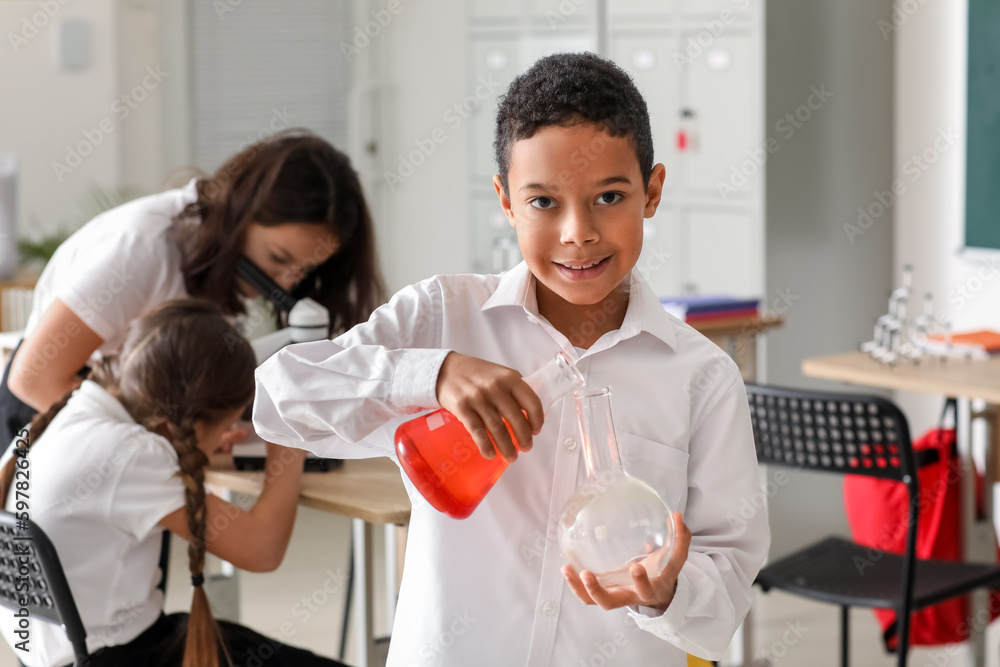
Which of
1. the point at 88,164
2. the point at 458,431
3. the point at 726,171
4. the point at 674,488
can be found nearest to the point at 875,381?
the point at 726,171

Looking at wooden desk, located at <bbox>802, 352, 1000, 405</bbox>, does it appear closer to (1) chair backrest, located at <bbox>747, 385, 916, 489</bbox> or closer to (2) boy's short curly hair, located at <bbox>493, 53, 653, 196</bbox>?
(1) chair backrest, located at <bbox>747, 385, 916, 489</bbox>

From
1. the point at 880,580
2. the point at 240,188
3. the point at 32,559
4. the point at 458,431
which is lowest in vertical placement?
the point at 880,580

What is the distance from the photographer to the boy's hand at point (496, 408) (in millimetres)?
847

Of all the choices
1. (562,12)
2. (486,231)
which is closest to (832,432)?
(562,12)

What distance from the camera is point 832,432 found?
6.72ft

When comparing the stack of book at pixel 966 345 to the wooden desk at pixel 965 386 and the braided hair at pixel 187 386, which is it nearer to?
the wooden desk at pixel 965 386

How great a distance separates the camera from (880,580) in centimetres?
215

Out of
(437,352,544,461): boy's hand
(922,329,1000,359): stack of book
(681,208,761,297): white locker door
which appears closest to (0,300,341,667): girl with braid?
(437,352,544,461): boy's hand

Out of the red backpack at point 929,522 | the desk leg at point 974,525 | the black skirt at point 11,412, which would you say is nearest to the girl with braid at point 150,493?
→ the black skirt at point 11,412

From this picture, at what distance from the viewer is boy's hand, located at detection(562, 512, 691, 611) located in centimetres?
84

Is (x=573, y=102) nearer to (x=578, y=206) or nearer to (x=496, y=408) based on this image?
(x=578, y=206)

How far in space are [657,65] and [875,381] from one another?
1.60 meters

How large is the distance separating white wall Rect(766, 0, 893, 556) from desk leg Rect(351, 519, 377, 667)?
1.89 metres

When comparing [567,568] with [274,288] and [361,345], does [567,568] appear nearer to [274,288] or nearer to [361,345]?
[361,345]
